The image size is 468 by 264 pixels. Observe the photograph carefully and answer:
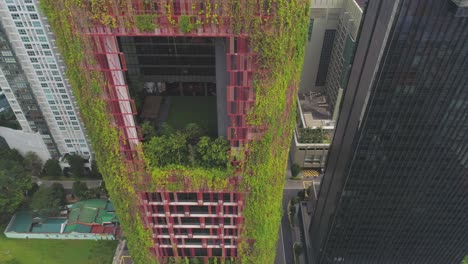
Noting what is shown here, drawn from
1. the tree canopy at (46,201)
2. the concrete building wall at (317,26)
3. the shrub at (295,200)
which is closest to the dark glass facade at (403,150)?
the shrub at (295,200)

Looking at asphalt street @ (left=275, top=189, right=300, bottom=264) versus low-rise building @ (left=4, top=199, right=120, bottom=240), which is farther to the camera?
low-rise building @ (left=4, top=199, right=120, bottom=240)

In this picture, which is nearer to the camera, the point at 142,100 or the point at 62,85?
the point at 142,100

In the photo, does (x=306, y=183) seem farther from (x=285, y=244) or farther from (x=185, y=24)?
(x=185, y=24)

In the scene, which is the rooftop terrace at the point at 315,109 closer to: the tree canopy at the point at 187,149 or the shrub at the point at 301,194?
the shrub at the point at 301,194

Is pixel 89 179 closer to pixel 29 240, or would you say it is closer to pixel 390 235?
pixel 29 240

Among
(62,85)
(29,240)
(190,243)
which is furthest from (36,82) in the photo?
(190,243)

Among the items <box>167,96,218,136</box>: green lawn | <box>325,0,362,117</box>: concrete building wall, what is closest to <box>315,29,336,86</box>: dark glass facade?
<box>325,0,362,117</box>: concrete building wall

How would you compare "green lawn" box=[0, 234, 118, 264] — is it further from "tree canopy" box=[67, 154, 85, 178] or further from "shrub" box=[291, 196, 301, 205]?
"shrub" box=[291, 196, 301, 205]
